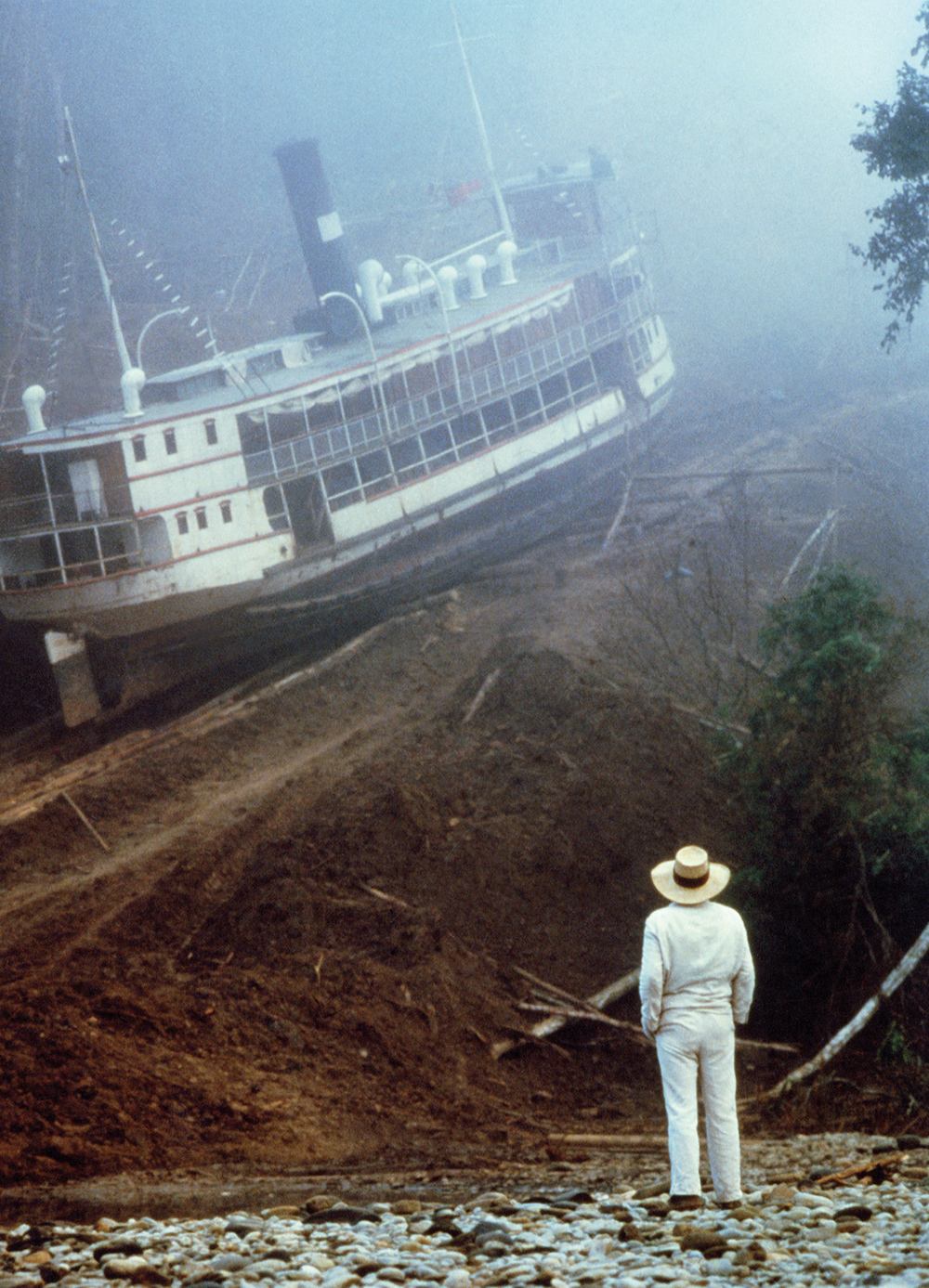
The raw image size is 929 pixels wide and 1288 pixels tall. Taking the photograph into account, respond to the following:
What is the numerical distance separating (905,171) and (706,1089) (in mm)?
9483

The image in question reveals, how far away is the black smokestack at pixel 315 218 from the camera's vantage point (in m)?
13.2

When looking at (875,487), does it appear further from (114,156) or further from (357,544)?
(114,156)

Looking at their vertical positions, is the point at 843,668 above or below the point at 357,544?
below

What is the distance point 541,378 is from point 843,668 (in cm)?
739

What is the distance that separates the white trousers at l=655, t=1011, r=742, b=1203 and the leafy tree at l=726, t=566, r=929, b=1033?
3672mm

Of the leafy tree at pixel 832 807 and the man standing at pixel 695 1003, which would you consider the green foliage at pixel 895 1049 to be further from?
the man standing at pixel 695 1003

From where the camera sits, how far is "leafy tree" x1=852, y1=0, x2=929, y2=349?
1056 centimetres

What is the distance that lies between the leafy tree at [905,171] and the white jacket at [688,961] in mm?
8523

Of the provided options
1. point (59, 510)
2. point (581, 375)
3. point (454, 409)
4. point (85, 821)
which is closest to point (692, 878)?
point (85, 821)

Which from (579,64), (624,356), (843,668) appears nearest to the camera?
(843,668)

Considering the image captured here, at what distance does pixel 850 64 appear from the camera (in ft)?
55.6

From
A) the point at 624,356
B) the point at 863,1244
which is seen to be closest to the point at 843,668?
the point at 863,1244

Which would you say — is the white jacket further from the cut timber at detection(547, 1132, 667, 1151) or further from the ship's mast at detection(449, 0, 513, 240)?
the ship's mast at detection(449, 0, 513, 240)

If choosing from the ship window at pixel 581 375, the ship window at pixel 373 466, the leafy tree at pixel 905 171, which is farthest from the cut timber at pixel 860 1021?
the ship window at pixel 581 375
